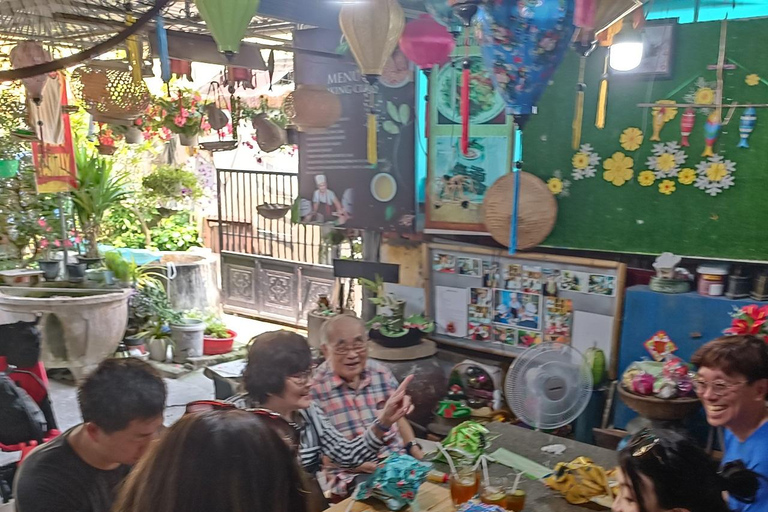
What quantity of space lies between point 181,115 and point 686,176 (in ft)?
13.6

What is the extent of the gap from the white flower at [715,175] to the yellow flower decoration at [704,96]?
309 mm

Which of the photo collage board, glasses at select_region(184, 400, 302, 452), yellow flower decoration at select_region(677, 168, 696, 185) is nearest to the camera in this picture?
glasses at select_region(184, 400, 302, 452)

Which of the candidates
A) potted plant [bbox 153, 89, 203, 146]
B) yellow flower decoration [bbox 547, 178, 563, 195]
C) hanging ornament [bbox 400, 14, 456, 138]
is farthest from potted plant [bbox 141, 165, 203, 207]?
hanging ornament [bbox 400, 14, 456, 138]

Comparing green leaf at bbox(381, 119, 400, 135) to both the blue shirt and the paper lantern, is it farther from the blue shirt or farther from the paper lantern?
the blue shirt

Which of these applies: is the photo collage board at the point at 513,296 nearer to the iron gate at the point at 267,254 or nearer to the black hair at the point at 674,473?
the black hair at the point at 674,473

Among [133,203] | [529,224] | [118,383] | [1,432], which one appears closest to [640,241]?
[529,224]

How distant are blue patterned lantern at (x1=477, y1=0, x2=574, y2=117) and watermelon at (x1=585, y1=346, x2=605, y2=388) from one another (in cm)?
207

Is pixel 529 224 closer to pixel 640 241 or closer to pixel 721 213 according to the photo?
pixel 640 241

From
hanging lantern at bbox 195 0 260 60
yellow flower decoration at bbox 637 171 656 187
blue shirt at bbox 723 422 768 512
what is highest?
hanging lantern at bbox 195 0 260 60

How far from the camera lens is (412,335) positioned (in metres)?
4.45

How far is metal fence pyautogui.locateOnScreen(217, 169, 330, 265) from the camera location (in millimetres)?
8094

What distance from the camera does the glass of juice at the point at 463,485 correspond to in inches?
87.0

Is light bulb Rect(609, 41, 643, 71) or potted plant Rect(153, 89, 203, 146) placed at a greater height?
light bulb Rect(609, 41, 643, 71)

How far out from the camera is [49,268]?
6.31 m
